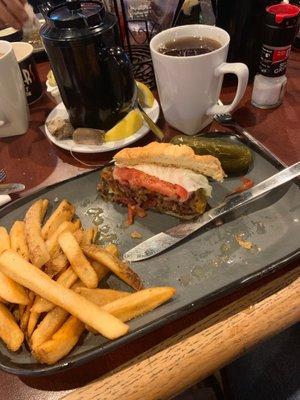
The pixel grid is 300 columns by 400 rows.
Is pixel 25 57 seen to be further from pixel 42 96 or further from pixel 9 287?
pixel 9 287

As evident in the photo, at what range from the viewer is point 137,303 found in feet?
2.45

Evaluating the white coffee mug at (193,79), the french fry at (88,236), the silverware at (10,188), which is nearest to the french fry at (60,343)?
the french fry at (88,236)

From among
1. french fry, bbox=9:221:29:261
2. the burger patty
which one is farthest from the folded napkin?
the burger patty

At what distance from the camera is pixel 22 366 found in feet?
2.34

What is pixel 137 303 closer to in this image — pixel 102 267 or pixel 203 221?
pixel 102 267

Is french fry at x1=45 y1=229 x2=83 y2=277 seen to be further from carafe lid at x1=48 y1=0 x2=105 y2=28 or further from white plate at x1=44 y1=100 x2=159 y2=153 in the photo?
carafe lid at x1=48 y1=0 x2=105 y2=28

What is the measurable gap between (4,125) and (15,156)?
0.15 metres

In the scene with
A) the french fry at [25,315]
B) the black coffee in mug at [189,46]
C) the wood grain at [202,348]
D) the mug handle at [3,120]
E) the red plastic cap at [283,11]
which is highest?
the red plastic cap at [283,11]

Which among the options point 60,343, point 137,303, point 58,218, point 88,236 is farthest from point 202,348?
point 58,218

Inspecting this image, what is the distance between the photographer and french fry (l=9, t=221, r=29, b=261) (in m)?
0.87

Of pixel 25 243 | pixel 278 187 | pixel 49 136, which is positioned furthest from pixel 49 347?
pixel 49 136

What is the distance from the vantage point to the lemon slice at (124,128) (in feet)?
4.05

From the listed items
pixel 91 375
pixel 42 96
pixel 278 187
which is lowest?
pixel 91 375

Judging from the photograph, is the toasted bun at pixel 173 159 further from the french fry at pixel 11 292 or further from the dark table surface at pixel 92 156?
the french fry at pixel 11 292
